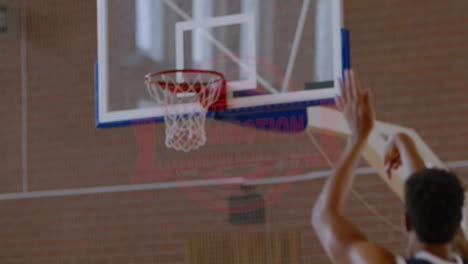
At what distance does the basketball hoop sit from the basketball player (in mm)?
3432

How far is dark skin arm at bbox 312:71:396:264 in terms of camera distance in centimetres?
174

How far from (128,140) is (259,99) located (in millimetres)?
2339

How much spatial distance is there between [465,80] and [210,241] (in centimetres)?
260

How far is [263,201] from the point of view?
261 inches

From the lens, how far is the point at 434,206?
172 centimetres

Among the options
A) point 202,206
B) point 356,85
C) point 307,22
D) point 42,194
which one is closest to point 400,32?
point 307,22

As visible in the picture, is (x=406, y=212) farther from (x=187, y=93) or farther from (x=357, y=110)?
(x=187, y=93)

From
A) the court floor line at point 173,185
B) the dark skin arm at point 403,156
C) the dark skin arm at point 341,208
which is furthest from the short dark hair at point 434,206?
the court floor line at point 173,185

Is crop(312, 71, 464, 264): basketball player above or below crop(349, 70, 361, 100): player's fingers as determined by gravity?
below

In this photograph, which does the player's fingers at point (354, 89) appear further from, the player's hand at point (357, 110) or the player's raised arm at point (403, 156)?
the player's raised arm at point (403, 156)

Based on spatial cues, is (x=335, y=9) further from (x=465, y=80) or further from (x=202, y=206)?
(x=202, y=206)

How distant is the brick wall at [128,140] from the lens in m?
6.22

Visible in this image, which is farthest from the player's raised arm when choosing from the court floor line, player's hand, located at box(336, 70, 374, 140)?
the court floor line

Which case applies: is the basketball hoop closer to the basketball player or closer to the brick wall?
the brick wall
